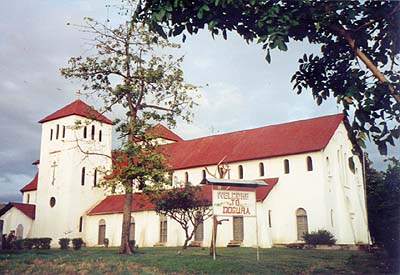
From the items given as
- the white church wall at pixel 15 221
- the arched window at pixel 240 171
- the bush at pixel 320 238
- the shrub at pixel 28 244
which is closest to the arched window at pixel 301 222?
the bush at pixel 320 238

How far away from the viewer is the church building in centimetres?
3681

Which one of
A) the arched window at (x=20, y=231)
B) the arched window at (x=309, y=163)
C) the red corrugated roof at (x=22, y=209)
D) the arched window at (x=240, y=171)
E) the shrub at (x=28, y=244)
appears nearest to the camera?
the shrub at (x=28, y=244)

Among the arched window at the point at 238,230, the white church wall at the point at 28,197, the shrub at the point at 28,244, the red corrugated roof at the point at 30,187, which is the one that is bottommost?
the shrub at the point at 28,244

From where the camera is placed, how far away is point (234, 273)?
1366 cm

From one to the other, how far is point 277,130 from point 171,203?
18.0 m

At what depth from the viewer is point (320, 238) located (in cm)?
3372

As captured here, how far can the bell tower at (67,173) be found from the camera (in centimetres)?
4759

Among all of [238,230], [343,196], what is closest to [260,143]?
[343,196]

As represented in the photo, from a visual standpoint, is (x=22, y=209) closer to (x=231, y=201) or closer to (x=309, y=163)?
(x=309, y=163)

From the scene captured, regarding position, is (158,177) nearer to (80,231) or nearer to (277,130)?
(277,130)

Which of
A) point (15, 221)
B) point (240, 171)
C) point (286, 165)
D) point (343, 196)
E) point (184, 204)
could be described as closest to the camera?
point (184, 204)

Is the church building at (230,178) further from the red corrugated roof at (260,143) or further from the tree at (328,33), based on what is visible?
the tree at (328,33)

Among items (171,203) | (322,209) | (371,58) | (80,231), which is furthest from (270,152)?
(371,58)

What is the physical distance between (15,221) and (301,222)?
108ft
